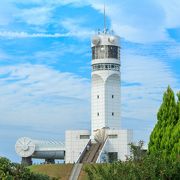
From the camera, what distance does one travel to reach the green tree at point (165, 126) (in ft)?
129

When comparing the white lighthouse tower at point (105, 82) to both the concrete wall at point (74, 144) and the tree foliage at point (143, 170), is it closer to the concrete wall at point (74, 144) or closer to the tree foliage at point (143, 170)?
the concrete wall at point (74, 144)

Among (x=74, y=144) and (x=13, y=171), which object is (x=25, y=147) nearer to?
(x=74, y=144)

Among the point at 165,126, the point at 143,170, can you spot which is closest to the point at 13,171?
the point at 143,170

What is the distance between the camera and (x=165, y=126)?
40625 millimetres

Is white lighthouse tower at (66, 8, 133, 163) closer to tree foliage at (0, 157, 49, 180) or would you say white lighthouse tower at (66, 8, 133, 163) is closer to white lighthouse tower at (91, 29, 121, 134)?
white lighthouse tower at (91, 29, 121, 134)

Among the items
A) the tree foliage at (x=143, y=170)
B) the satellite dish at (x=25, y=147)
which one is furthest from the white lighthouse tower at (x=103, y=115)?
the tree foliage at (x=143, y=170)

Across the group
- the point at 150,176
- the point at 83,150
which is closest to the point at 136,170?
the point at 150,176

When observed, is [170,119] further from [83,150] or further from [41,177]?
[83,150]

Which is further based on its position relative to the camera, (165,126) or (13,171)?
(165,126)

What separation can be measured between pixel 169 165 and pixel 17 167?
354 inches

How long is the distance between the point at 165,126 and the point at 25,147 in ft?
230

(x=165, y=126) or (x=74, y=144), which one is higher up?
(x=74, y=144)

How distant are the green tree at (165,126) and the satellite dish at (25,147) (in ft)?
227

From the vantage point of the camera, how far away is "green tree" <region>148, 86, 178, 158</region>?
39375 mm
